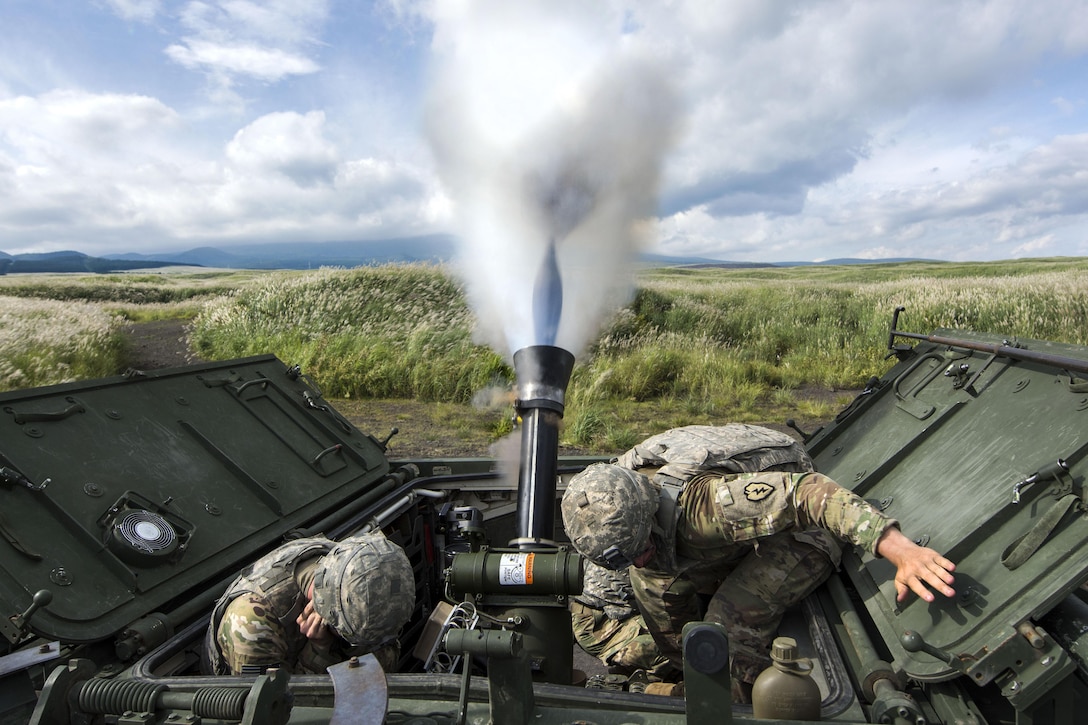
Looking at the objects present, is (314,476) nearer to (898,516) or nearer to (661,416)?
(898,516)

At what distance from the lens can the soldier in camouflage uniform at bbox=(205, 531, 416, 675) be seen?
9.05 feet

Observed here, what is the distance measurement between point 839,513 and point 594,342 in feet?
36.0

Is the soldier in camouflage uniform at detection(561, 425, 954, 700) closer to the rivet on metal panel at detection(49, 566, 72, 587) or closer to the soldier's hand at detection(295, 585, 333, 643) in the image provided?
the soldier's hand at detection(295, 585, 333, 643)

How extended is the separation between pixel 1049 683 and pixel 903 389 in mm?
2429

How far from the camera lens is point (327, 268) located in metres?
17.8

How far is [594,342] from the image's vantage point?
1377 centimetres

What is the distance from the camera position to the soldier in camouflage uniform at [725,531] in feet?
10.0

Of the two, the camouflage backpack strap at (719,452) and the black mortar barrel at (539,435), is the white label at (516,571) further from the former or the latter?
the camouflage backpack strap at (719,452)

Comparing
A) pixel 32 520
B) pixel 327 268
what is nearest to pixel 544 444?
pixel 32 520

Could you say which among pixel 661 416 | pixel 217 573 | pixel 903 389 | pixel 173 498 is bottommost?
pixel 661 416

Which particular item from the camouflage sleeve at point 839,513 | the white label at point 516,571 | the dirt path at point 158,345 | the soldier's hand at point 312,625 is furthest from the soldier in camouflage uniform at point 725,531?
the dirt path at point 158,345

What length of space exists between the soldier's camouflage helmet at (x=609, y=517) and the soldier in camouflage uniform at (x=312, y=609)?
71 centimetres

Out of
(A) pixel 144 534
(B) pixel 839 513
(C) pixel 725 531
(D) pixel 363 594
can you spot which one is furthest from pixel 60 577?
(B) pixel 839 513

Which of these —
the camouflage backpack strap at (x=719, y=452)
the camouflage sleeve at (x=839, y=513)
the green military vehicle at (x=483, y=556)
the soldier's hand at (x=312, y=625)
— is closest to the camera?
the green military vehicle at (x=483, y=556)
